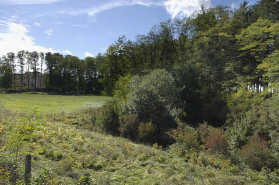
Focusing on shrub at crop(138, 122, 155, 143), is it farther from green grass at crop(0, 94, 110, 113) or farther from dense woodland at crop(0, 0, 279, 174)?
green grass at crop(0, 94, 110, 113)

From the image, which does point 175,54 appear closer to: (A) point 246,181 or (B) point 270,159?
(B) point 270,159

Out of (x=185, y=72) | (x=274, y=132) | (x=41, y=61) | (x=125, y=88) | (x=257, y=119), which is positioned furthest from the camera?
(x=41, y=61)

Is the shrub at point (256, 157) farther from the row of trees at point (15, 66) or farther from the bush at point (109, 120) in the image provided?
the row of trees at point (15, 66)

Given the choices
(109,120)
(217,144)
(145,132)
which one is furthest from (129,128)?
(217,144)

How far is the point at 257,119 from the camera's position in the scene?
A: 1727 cm

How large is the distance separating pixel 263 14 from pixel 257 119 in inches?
733

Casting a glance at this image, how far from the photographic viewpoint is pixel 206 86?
91.9 ft

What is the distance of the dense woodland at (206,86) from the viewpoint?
15.4 metres

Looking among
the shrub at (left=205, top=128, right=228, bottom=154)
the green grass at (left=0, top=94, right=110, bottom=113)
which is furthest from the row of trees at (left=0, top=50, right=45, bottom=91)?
the shrub at (left=205, top=128, right=228, bottom=154)

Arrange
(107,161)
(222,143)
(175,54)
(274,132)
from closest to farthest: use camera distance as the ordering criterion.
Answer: (107,161) < (222,143) < (274,132) < (175,54)

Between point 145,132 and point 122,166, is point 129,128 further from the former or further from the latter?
point 122,166

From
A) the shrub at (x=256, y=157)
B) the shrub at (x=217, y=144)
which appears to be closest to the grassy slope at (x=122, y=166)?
the shrub at (x=256, y=157)

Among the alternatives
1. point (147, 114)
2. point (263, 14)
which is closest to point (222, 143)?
point (147, 114)

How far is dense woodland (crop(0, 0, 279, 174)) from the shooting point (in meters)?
15.4
